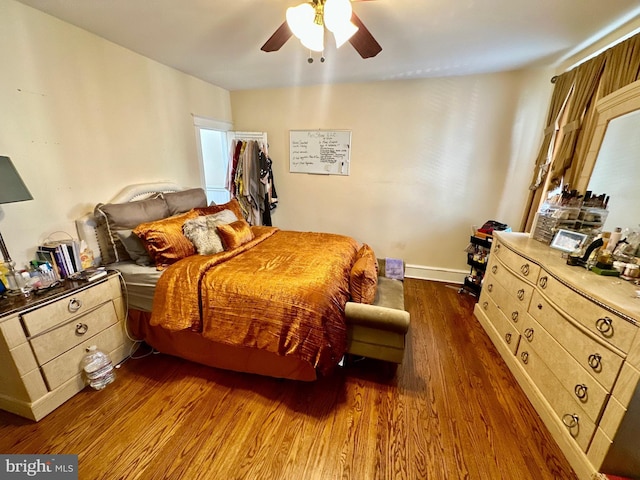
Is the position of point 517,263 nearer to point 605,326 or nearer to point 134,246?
point 605,326

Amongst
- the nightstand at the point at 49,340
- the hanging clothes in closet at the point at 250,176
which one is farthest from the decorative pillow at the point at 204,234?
the hanging clothes in closet at the point at 250,176

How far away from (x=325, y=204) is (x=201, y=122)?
186 centimetres

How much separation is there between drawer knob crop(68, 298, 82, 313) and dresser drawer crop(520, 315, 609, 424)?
9.28ft

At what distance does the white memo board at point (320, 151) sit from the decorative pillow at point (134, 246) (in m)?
2.21

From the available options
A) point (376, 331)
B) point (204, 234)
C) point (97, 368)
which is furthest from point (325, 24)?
point (97, 368)

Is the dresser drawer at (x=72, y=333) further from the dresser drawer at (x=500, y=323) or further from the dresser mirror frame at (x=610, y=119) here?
the dresser mirror frame at (x=610, y=119)

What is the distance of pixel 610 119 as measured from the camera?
5.83 ft

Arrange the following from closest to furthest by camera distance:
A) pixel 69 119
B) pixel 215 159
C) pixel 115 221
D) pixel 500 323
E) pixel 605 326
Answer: pixel 605 326
pixel 69 119
pixel 115 221
pixel 500 323
pixel 215 159

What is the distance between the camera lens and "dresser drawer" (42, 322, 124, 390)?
4.98ft

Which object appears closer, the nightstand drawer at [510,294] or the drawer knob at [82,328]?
the drawer knob at [82,328]

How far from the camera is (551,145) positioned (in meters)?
2.41

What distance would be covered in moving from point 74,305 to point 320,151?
290cm

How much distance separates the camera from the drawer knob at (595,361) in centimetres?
120

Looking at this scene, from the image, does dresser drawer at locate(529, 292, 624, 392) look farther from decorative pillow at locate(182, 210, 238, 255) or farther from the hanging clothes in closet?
the hanging clothes in closet
